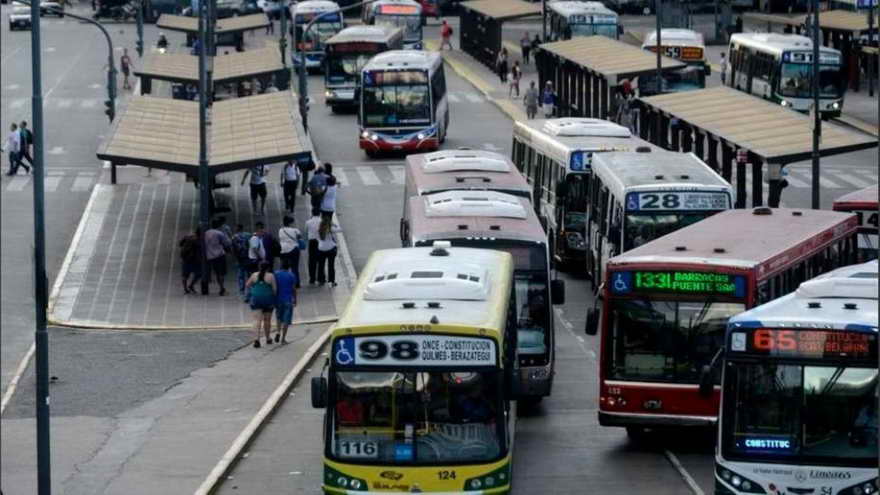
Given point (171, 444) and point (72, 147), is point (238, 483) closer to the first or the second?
point (171, 444)

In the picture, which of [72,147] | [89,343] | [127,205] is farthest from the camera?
[72,147]

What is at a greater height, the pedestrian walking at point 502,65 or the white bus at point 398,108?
the white bus at point 398,108

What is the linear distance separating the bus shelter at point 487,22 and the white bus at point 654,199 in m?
43.6

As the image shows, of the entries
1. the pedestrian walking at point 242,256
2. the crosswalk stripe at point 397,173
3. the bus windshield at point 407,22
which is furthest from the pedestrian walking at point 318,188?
the bus windshield at point 407,22

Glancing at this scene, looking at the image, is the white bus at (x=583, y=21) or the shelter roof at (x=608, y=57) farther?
the white bus at (x=583, y=21)

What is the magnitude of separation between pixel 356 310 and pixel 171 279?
20.7 metres

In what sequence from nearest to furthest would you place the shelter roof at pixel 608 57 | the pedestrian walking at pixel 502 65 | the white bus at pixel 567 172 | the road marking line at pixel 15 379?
1. the road marking line at pixel 15 379
2. the white bus at pixel 567 172
3. the shelter roof at pixel 608 57
4. the pedestrian walking at pixel 502 65

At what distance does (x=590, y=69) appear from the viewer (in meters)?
55.0

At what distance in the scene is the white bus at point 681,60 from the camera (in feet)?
199

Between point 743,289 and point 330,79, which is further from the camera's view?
point 330,79

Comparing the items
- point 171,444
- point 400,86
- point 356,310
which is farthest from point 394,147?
point 356,310

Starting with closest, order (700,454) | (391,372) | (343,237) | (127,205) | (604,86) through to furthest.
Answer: (391,372), (700,454), (343,237), (127,205), (604,86)

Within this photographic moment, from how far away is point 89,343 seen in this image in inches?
1264

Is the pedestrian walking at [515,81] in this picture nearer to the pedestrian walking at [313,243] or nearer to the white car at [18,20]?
the white car at [18,20]
